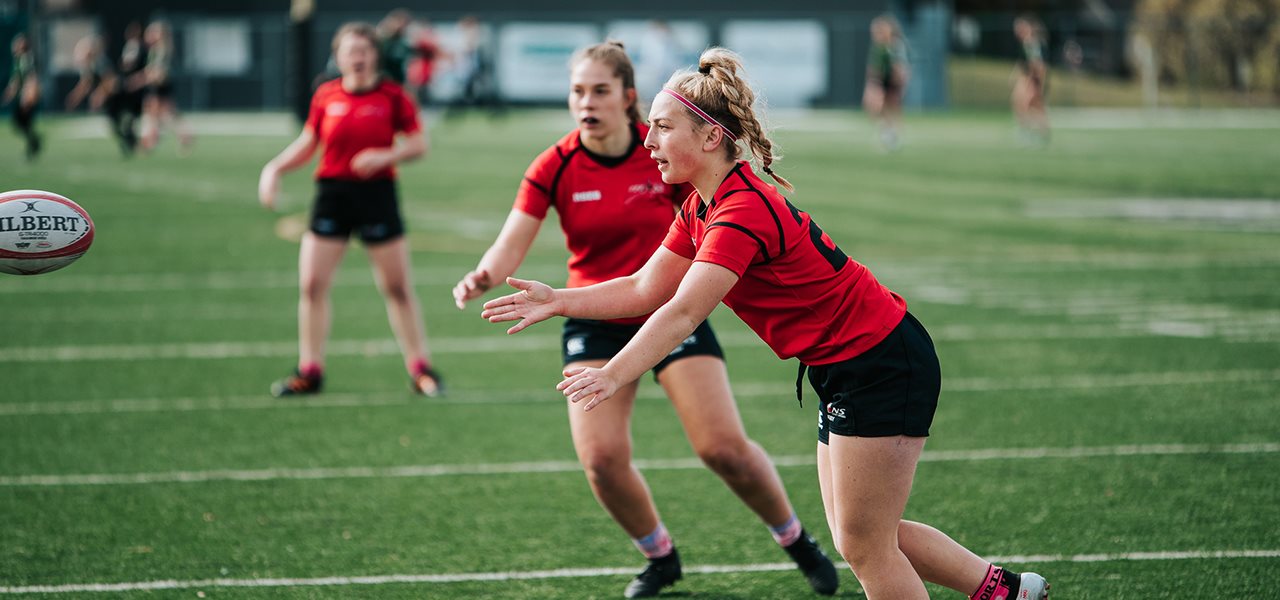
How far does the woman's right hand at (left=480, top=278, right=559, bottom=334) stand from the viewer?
13.6 ft

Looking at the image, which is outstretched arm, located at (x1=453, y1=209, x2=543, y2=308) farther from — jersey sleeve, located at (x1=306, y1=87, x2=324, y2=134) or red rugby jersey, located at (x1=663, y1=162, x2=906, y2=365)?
→ jersey sleeve, located at (x1=306, y1=87, x2=324, y2=134)

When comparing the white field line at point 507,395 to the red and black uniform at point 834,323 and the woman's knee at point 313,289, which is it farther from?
the red and black uniform at point 834,323

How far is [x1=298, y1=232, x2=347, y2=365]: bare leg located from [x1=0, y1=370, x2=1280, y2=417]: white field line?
329 millimetres

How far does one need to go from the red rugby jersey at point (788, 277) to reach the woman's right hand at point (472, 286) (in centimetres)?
104

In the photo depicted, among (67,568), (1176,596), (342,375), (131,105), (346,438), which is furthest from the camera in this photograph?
(131,105)

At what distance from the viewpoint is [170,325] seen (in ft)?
38.7

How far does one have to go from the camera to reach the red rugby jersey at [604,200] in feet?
18.7

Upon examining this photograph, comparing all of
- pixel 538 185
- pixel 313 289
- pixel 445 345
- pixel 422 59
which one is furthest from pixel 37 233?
pixel 422 59

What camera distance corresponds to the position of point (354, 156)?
364 inches

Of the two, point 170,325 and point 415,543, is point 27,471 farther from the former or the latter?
point 170,325

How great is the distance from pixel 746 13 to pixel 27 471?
1480 inches

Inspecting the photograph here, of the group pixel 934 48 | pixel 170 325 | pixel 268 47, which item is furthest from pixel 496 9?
pixel 170 325

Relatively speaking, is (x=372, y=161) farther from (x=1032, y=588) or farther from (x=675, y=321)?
(x=1032, y=588)

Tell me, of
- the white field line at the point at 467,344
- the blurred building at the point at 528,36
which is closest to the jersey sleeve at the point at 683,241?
the white field line at the point at 467,344
